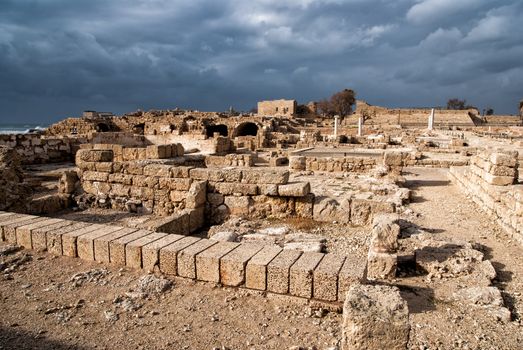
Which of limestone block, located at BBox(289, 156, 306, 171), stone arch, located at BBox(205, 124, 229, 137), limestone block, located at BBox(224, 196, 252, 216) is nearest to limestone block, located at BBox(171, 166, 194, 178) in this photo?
limestone block, located at BBox(224, 196, 252, 216)

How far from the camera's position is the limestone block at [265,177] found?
697cm

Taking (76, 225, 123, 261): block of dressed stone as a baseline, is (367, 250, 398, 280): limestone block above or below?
below

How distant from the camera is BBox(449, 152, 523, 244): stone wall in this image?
596 centimetres

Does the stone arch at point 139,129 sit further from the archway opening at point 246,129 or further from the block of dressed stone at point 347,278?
the block of dressed stone at point 347,278

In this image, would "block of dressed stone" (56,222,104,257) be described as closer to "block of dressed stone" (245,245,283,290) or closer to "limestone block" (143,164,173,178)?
"block of dressed stone" (245,245,283,290)

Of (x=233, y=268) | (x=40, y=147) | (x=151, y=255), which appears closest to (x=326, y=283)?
(x=233, y=268)

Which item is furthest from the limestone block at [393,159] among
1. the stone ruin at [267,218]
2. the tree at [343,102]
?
the tree at [343,102]

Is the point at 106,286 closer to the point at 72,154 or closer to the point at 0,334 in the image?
the point at 0,334

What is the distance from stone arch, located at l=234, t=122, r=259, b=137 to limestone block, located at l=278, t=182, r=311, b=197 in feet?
107

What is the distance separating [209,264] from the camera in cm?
373

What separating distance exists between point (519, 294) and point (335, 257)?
7.37 ft

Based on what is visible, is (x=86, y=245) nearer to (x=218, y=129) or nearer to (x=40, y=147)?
(x=40, y=147)

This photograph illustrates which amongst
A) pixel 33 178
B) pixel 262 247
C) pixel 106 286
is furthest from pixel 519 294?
pixel 33 178

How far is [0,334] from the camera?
118 inches
